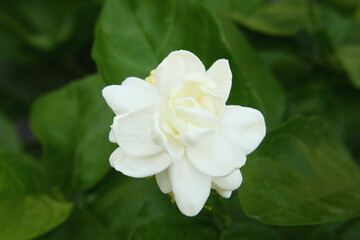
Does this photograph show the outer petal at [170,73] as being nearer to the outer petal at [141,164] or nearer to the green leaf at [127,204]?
the outer petal at [141,164]

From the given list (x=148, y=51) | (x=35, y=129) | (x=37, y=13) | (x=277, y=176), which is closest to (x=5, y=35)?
(x=37, y=13)

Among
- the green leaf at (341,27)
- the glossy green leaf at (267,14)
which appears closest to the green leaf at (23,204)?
the glossy green leaf at (267,14)

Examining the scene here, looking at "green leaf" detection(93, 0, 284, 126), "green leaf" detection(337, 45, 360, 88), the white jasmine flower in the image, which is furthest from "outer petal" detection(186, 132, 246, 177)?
"green leaf" detection(337, 45, 360, 88)

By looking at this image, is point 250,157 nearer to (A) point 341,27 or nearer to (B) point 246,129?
(B) point 246,129

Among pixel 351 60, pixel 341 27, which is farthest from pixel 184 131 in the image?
pixel 341 27

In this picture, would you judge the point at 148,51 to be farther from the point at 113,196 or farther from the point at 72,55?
the point at 72,55

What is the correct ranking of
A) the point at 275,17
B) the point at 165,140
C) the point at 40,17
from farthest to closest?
the point at 40,17
the point at 275,17
the point at 165,140
